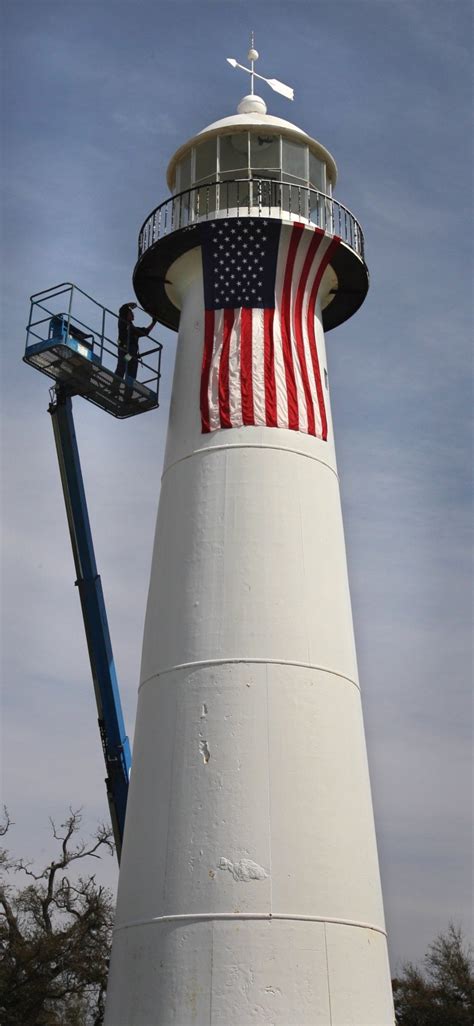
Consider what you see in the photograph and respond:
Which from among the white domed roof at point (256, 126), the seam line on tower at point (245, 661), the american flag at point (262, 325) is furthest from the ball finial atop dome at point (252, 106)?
the seam line on tower at point (245, 661)

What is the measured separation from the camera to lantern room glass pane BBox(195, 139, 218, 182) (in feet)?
68.3

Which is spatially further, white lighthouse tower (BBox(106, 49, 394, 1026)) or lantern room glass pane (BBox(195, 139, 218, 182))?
lantern room glass pane (BBox(195, 139, 218, 182))

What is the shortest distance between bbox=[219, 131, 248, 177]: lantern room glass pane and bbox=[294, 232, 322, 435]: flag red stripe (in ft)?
7.79

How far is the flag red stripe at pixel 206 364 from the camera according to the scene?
18.4 meters

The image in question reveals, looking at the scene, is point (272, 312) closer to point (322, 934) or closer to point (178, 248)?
point (178, 248)

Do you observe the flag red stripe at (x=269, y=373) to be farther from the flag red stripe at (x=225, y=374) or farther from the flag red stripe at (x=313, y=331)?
the flag red stripe at (x=313, y=331)

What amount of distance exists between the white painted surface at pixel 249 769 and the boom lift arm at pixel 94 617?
3.08 m

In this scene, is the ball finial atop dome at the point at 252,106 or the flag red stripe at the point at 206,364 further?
the ball finial atop dome at the point at 252,106

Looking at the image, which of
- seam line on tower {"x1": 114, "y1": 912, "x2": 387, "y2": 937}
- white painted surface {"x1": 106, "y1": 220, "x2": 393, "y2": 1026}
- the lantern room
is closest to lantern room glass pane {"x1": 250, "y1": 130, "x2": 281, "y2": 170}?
the lantern room

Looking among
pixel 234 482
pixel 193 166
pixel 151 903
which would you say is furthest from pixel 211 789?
pixel 193 166

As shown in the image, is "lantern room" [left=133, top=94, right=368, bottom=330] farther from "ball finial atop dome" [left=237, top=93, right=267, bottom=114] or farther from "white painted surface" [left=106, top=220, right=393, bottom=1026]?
"white painted surface" [left=106, top=220, right=393, bottom=1026]

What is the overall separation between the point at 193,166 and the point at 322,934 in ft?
45.5

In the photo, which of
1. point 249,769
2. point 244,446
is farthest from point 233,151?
point 249,769

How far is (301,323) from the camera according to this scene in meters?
19.3
